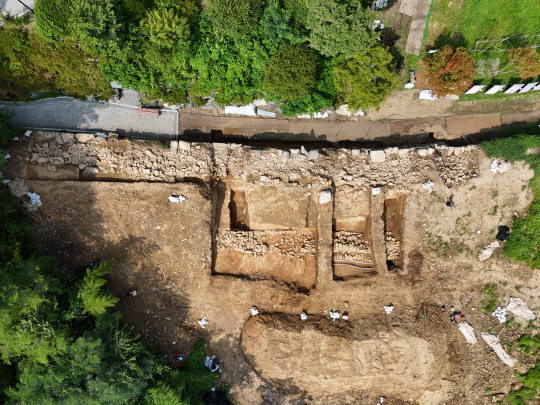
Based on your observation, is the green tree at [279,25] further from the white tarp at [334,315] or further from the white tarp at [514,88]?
the white tarp at [334,315]

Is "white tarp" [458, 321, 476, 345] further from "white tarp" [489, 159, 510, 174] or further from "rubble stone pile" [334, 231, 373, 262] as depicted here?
"white tarp" [489, 159, 510, 174]

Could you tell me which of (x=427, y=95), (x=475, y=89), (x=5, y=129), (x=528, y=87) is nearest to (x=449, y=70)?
(x=427, y=95)

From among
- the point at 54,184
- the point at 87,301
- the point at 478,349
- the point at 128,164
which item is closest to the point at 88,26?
the point at 128,164

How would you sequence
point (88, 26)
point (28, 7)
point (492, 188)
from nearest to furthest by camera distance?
point (88, 26) < point (28, 7) < point (492, 188)

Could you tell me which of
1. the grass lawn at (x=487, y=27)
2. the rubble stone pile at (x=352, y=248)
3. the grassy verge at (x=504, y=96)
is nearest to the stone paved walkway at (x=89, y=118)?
the rubble stone pile at (x=352, y=248)

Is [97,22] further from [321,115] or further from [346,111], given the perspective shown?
[346,111]

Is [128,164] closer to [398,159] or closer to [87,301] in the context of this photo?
[87,301]
